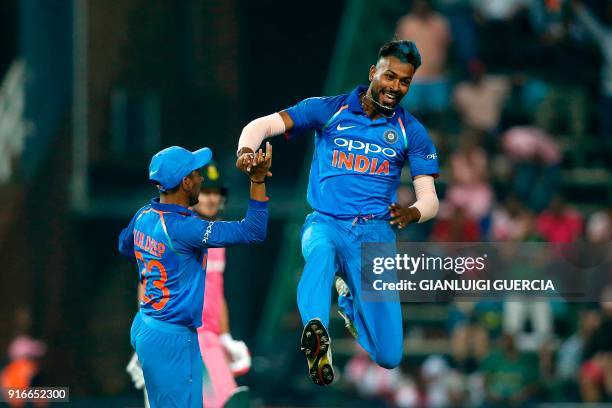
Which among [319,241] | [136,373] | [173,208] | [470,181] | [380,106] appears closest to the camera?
[173,208]

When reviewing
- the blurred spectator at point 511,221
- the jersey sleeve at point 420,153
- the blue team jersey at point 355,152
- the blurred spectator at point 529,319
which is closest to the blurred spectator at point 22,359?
the blurred spectator at point 529,319

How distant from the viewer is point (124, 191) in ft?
66.9

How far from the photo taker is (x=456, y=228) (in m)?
16.0

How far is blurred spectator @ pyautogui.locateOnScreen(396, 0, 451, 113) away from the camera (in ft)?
56.6

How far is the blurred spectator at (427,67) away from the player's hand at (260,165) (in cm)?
878

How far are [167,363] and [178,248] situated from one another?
711 mm

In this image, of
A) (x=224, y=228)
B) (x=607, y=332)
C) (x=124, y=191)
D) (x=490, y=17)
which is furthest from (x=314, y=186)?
(x=124, y=191)

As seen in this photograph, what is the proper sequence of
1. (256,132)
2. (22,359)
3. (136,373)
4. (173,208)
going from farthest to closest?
1. (22,359)
2. (136,373)
3. (256,132)
4. (173,208)

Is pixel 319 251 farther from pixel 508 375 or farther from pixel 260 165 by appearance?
pixel 508 375

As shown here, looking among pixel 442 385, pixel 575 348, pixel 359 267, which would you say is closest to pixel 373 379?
pixel 442 385

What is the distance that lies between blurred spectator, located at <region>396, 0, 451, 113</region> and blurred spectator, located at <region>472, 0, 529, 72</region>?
64 centimetres

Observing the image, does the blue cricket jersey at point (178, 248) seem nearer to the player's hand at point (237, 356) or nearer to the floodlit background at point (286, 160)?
the player's hand at point (237, 356)

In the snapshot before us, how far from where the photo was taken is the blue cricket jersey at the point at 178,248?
344 inches

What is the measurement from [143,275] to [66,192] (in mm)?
11713
